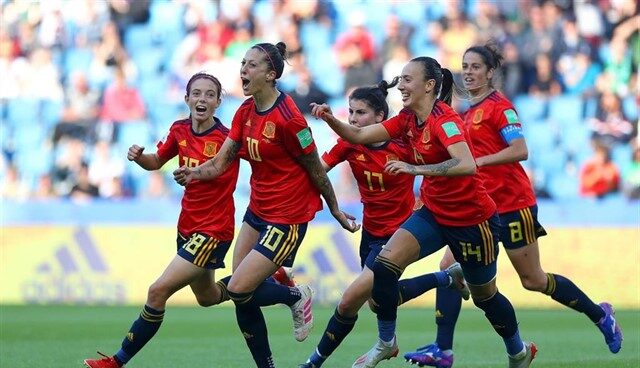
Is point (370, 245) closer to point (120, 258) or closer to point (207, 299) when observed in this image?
point (207, 299)

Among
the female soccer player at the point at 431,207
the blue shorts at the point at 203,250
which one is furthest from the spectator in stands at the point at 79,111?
the female soccer player at the point at 431,207

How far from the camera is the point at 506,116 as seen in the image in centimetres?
926

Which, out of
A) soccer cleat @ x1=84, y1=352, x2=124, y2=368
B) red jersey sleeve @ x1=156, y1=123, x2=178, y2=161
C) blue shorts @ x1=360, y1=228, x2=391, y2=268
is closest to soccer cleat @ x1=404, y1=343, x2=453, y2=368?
blue shorts @ x1=360, y1=228, x2=391, y2=268

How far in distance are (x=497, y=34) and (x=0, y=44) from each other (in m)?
9.16

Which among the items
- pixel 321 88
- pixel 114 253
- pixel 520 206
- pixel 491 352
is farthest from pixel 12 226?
pixel 520 206

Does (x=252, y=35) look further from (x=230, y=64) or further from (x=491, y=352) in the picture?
(x=491, y=352)

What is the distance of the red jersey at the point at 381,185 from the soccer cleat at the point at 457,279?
0.54m

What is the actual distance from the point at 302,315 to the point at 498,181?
1822 millimetres

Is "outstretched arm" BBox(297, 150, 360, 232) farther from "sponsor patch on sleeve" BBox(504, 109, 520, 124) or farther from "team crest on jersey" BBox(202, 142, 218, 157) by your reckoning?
"sponsor patch on sleeve" BBox(504, 109, 520, 124)

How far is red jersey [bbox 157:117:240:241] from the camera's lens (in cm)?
895

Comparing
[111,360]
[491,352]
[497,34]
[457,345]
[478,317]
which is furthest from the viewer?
[497,34]

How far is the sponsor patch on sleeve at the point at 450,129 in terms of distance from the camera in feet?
26.2

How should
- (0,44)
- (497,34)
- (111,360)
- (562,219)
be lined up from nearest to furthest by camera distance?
(111,360) → (562,219) → (497,34) → (0,44)

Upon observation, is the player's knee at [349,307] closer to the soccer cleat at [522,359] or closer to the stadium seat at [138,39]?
the soccer cleat at [522,359]
